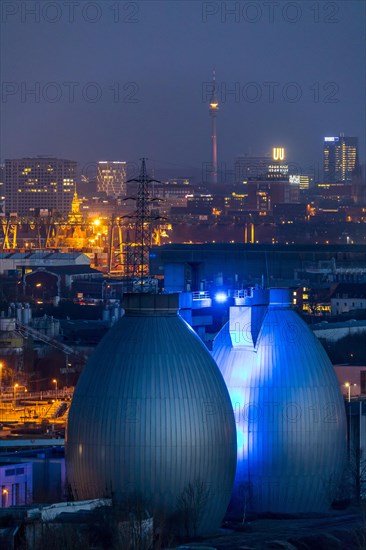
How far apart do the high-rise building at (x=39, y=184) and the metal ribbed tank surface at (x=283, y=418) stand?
114414 millimetres

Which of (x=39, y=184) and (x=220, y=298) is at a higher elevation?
(x=39, y=184)

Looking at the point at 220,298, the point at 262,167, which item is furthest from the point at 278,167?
the point at 220,298

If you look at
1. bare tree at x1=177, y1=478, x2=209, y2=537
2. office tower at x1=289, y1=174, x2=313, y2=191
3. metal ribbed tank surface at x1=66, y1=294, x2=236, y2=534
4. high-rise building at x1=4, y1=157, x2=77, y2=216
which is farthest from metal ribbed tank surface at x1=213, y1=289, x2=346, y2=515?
office tower at x1=289, y1=174, x2=313, y2=191

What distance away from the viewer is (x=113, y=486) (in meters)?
21.7

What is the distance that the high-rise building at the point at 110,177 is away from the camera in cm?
15862

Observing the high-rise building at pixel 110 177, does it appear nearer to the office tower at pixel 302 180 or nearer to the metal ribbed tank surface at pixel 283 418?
the office tower at pixel 302 180

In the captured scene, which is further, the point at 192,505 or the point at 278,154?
the point at 278,154

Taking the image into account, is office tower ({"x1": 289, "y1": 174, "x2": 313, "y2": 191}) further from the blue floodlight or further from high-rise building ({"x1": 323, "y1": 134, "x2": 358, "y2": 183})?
the blue floodlight

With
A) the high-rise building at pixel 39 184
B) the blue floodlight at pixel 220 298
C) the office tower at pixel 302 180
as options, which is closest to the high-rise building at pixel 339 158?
the office tower at pixel 302 180

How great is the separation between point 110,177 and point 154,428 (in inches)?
5493

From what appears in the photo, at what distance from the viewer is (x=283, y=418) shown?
23578 mm

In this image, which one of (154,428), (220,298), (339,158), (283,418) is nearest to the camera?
(154,428)

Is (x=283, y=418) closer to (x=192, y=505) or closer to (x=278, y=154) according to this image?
(x=192, y=505)

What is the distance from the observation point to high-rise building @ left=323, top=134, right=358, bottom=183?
156375 mm
